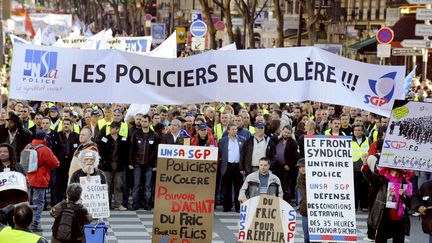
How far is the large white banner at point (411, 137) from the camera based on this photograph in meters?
16.0

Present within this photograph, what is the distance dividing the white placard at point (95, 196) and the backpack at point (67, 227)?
180 centimetres

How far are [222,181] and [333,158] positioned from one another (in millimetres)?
6580

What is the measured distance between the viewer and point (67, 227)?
13.4m

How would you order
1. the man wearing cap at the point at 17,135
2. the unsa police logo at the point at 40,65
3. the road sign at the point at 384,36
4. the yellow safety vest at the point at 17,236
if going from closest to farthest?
the yellow safety vest at the point at 17,236 < the unsa police logo at the point at 40,65 < the man wearing cap at the point at 17,135 < the road sign at the point at 384,36

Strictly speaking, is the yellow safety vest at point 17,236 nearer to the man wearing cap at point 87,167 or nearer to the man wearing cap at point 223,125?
the man wearing cap at point 87,167

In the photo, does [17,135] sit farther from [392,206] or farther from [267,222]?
[392,206]

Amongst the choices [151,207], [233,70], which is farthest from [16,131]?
[233,70]

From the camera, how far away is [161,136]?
22469mm

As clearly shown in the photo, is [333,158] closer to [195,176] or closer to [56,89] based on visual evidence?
[195,176]

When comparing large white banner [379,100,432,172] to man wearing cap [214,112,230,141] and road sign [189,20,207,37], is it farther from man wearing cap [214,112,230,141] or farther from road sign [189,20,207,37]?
road sign [189,20,207,37]

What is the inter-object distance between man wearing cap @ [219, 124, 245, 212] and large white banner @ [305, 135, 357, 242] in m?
6.18

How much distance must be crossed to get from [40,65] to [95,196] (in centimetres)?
234

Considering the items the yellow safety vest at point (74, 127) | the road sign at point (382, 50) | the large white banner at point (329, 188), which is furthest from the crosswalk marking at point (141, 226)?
the road sign at point (382, 50)

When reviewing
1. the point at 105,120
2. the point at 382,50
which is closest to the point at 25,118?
the point at 105,120
